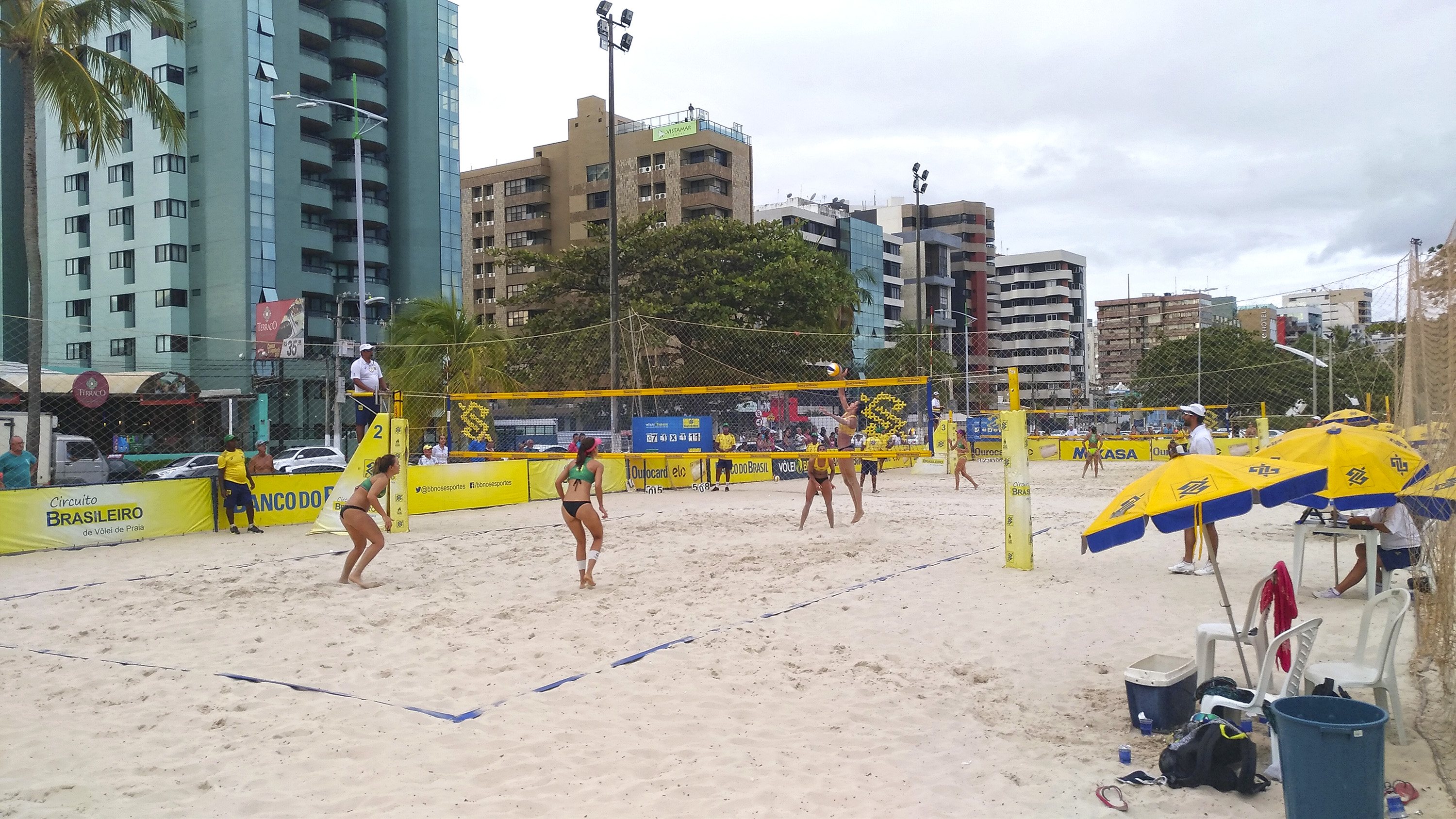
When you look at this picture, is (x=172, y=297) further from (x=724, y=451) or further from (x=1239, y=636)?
(x=1239, y=636)

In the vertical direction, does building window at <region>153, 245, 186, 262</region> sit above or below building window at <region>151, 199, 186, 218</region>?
below

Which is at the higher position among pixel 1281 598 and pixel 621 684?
pixel 1281 598

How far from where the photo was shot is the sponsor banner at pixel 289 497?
14.0 metres

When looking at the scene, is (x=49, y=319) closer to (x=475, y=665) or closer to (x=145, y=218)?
(x=145, y=218)

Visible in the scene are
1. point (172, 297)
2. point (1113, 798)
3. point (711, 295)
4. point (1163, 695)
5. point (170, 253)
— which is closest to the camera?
point (1113, 798)

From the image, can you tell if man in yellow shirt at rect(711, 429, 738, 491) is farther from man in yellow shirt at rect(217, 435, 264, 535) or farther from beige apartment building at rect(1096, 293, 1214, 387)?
beige apartment building at rect(1096, 293, 1214, 387)

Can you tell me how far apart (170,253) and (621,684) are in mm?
44663

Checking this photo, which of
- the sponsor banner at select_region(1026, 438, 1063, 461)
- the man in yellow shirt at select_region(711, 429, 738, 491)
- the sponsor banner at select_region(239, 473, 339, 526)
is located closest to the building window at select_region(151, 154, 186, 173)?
the sponsor banner at select_region(239, 473, 339, 526)

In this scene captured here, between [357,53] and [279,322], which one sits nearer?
[279,322]

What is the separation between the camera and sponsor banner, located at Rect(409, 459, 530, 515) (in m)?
15.3

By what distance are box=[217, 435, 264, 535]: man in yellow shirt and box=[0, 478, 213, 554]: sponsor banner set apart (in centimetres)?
46

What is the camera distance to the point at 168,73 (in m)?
41.6

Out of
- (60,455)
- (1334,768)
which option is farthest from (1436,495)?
(60,455)

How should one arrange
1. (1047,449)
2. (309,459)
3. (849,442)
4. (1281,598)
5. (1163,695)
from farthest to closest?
1. (1047,449)
2. (309,459)
3. (849,442)
4. (1163,695)
5. (1281,598)
